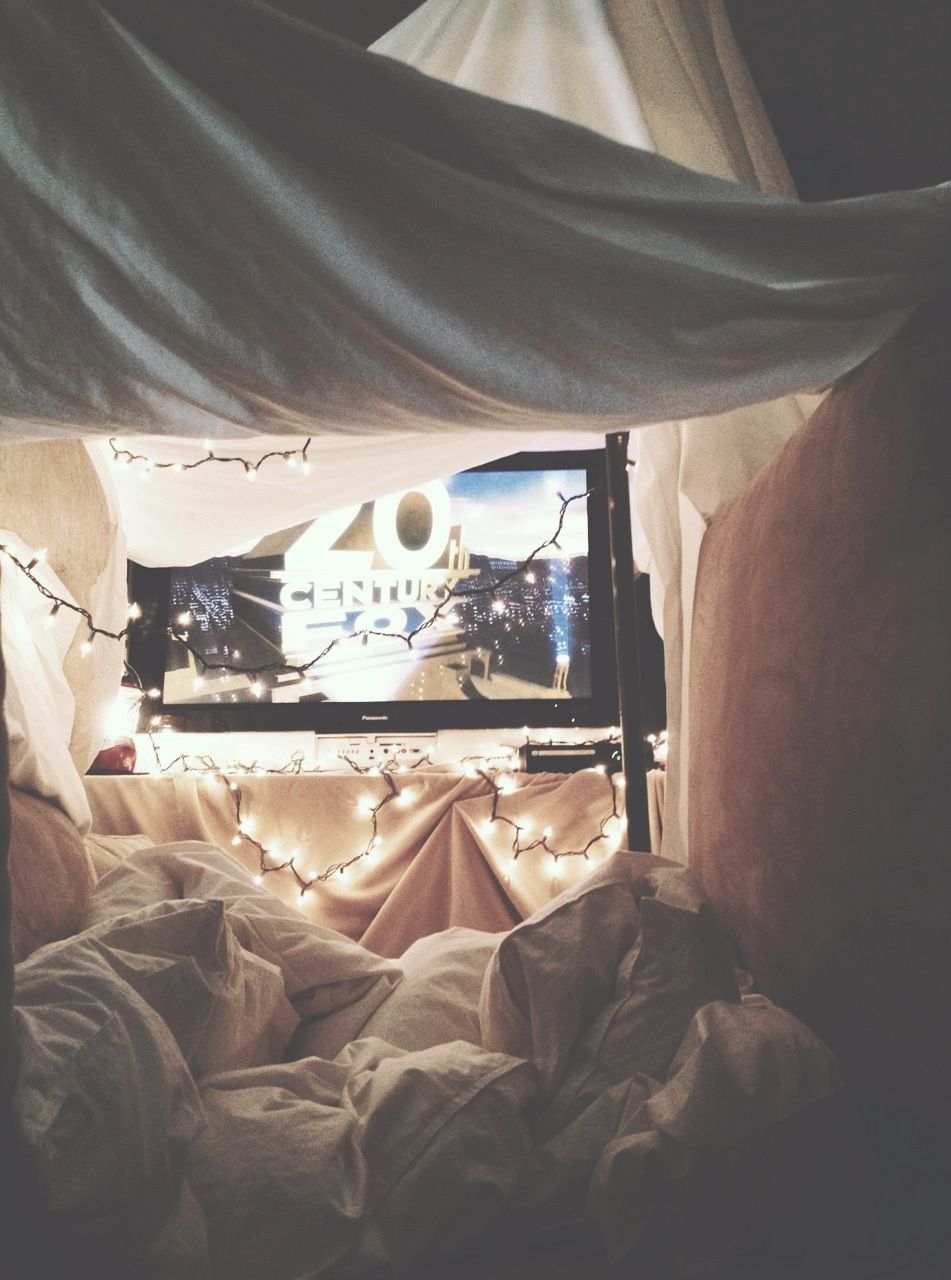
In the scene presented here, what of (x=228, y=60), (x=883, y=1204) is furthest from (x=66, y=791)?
(x=883, y=1204)

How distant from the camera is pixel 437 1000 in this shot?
112cm

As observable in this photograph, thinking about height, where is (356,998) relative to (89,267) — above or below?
below

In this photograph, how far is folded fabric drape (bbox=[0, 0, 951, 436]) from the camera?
0.69 m

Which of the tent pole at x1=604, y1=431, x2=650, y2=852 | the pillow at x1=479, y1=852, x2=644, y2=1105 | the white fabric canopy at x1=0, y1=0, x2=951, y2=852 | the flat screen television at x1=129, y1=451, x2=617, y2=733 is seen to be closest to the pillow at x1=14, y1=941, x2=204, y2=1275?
the pillow at x1=479, y1=852, x2=644, y2=1105

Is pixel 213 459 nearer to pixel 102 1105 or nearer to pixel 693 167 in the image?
pixel 693 167

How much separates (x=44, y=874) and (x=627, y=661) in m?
1.13

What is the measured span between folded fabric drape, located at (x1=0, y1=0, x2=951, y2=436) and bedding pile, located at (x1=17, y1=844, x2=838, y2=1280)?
1.88 feet

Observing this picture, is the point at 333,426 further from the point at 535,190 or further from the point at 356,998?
the point at 356,998

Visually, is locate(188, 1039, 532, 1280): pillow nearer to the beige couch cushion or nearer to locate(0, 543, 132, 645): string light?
the beige couch cushion

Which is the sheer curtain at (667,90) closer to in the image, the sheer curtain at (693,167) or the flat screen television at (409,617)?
Answer: the sheer curtain at (693,167)

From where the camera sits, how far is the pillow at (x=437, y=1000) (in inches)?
42.4

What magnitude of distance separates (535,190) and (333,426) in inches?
11.9

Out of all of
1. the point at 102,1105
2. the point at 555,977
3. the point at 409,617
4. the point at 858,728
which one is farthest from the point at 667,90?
the point at 409,617

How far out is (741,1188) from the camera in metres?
0.75
